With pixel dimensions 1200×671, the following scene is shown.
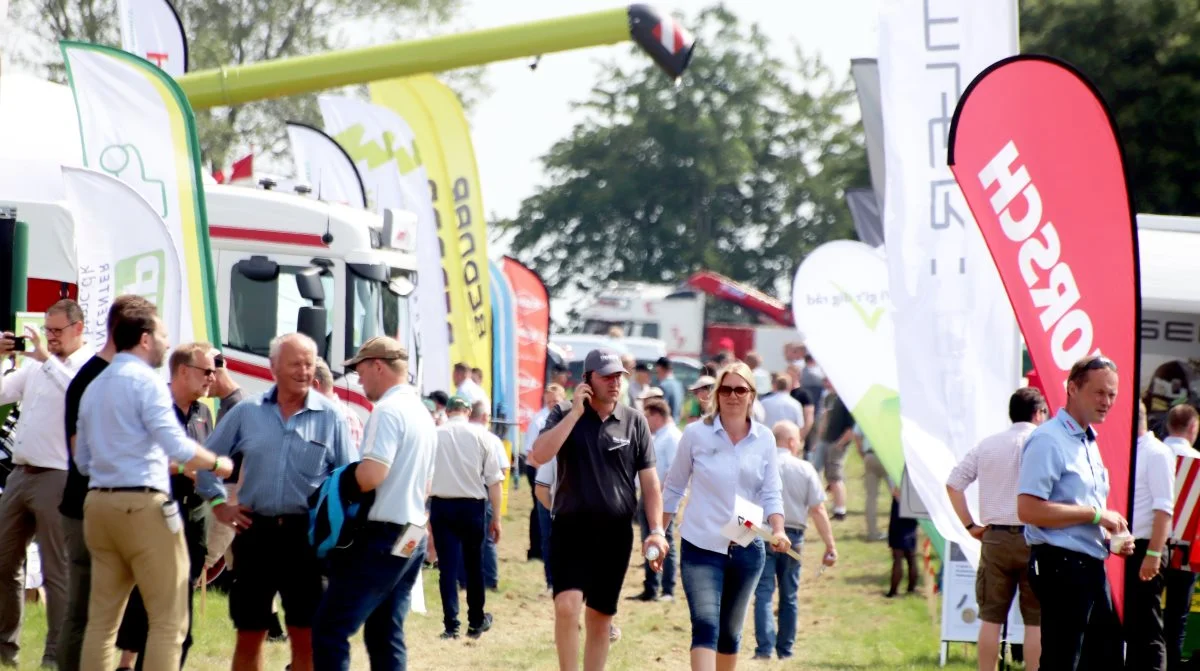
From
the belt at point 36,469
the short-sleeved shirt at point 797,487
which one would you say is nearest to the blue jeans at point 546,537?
the short-sleeved shirt at point 797,487

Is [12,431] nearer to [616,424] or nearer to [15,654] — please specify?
[15,654]

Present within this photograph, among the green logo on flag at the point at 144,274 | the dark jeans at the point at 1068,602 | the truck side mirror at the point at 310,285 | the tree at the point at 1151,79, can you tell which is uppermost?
the tree at the point at 1151,79

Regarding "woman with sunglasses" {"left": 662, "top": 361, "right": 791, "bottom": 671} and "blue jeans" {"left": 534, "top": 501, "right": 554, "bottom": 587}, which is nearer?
"woman with sunglasses" {"left": 662, "top": 361, "right": 791, "bottom": 671}

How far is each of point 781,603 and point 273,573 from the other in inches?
217

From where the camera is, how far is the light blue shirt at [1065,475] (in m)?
7.52

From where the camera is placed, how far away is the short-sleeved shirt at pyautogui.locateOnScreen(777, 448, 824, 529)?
1172 cm

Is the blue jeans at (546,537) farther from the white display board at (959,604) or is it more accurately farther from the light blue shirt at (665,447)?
the white display board at (959,604)

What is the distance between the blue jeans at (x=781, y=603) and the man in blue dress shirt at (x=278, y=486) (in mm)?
4902

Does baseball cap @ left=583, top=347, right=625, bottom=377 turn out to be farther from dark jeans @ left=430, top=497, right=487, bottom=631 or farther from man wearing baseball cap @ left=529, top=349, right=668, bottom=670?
dark jeans @ left=430, top=497, right=487, bottom=631

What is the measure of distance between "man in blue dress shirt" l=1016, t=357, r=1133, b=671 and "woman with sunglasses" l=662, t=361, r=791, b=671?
134cm

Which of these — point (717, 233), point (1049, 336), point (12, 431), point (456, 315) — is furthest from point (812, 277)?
point (717, 233)

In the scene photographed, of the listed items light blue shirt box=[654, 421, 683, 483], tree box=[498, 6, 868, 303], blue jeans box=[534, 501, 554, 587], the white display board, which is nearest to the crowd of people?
the white display board

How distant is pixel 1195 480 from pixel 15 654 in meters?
6.90

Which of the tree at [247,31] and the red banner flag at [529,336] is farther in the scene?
the tree at [247,31]
